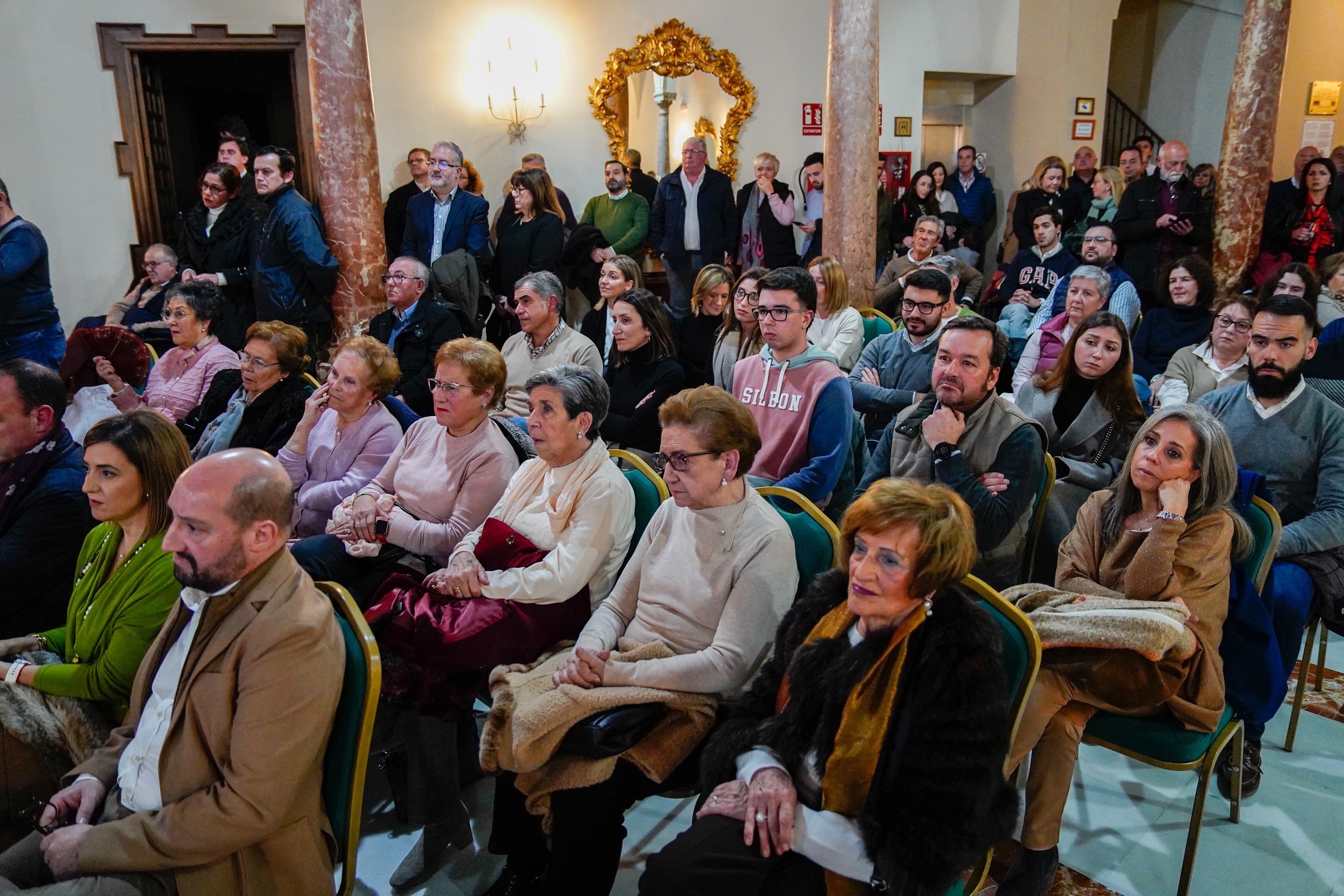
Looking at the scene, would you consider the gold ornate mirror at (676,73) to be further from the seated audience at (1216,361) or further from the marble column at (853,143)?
the seated audience at (1216,361)

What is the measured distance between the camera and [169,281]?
5277 millimetres

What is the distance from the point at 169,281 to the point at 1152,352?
522 cm

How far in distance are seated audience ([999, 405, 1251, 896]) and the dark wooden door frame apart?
5.52 m

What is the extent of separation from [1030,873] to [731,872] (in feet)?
2.68

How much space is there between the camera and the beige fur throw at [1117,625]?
1.83 m

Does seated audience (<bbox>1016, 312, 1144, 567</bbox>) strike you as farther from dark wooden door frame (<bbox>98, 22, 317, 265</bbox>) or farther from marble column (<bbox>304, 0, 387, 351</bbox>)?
dark wooden door frame (<bbox>98, 22, 317, 265</bbox>)

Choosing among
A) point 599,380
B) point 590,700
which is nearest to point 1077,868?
point 590,700

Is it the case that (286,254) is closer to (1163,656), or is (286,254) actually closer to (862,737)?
(862,737)

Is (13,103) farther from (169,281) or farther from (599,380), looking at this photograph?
(599,380)

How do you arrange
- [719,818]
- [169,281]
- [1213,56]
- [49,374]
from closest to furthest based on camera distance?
[719,818] < [49,374] < [169,281] < [1213,56]

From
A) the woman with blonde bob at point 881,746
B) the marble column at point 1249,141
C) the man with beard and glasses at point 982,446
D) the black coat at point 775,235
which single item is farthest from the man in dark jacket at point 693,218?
the woman with blonde bob at point 881,746

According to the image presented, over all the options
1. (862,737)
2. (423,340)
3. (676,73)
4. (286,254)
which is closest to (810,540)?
(862,737)

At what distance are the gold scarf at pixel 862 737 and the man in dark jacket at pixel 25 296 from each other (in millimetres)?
3953

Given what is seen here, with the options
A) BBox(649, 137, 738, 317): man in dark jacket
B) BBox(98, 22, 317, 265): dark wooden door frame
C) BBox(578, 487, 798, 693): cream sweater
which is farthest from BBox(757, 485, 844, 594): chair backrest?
BBox(98, 22, 317, 265): dark wooden door frame
